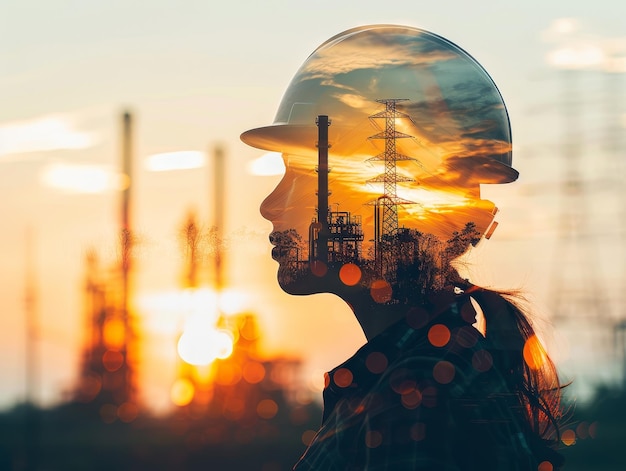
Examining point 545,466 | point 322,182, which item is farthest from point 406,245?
point 545,466

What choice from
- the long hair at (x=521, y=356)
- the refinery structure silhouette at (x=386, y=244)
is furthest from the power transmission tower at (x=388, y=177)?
the long hair at (x=521, y=356)

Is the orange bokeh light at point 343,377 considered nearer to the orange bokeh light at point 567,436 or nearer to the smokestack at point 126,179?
the orange bokeh light at point 567,436

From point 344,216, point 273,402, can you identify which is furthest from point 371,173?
point 273,402

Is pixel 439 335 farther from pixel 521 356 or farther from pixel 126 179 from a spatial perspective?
pixel 126 179

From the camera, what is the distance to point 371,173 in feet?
22.2

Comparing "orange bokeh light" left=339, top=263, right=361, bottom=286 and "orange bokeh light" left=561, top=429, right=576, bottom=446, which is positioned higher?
"orange bokeh light" left=339, top=263, right=361, bottom=286

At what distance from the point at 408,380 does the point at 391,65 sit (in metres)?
1.96

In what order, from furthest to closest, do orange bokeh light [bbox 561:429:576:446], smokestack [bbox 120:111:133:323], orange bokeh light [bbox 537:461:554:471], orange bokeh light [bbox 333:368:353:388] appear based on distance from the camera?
smokestack [bbox 120:111:133:323]
orange bokeh light [bbox 561:429:576:446]
orange bokeh light [bbox 333:368:353:388]
orange bokeh light [bbox 537:461:554:471]

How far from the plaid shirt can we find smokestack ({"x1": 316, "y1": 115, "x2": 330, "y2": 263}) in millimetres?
760

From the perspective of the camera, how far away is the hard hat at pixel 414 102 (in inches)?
265
